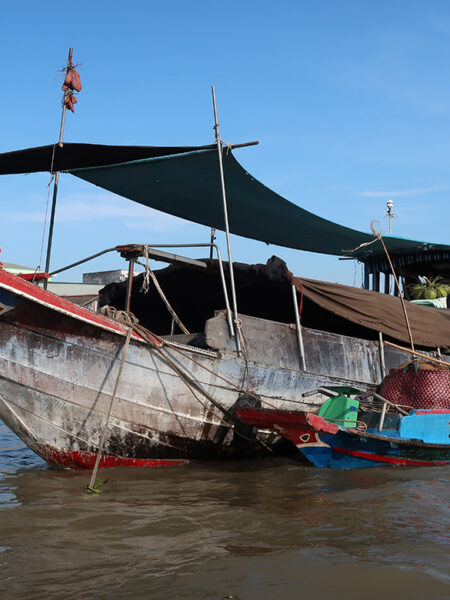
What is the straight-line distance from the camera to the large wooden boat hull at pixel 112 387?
5684 mm

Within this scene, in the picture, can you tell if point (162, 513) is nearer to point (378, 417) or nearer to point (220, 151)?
point (378, 417)

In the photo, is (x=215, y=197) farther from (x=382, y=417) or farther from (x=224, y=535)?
(x=224, y=535)

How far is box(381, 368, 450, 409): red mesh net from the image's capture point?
7098 millimetres

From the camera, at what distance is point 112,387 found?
5.93 m

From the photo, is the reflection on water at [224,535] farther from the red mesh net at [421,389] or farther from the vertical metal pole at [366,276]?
the vertical metal pole at [366,276]

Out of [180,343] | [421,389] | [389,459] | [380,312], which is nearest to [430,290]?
[380,312]

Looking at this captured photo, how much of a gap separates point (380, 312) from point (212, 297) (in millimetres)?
2498

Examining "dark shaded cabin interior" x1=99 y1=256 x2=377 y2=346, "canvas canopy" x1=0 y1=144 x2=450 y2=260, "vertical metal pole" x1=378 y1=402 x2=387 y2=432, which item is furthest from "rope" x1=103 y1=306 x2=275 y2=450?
"canvas canopy" x1=0 y1=144 x2=450 y2=260

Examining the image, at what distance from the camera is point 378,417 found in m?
6.99

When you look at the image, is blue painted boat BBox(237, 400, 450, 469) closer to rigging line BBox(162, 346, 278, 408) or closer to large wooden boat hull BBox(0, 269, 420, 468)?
rigging line BBox(162, 346, 278, 408)

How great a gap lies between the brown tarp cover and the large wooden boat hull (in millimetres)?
1146

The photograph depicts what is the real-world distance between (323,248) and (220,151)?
196 inches

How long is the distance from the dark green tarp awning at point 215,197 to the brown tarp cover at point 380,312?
5.07 feet

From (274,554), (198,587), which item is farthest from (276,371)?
(198,587)
